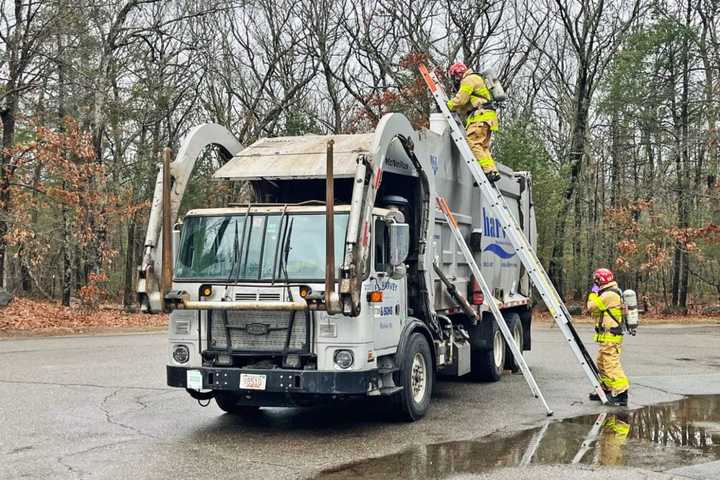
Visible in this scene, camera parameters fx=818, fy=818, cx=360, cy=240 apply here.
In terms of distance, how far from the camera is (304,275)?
25.4 feet

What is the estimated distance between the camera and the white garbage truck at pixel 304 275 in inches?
298

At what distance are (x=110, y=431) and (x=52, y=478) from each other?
184cm

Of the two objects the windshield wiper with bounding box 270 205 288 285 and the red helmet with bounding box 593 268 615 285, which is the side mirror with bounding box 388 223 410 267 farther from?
the red helmet with bounding box 593 268 615 285

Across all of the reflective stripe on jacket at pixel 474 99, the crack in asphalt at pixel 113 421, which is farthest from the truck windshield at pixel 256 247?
the reflective stripe on jacket at pixel 474 99

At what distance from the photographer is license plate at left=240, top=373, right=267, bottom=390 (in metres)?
7.60

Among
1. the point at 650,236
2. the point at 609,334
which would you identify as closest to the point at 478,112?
the point at 609,334

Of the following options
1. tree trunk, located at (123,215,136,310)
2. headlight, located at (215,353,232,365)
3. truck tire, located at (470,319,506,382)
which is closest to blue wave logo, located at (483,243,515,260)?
truck tire, located at (470,319,506,382)

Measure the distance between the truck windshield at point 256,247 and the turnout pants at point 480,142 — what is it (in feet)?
9.87

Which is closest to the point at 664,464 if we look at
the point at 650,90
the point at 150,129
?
the point at 650,90

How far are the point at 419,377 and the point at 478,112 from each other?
3.54 metres

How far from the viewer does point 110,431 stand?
8.12 metres

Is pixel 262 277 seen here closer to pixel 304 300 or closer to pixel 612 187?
pixel 304 300

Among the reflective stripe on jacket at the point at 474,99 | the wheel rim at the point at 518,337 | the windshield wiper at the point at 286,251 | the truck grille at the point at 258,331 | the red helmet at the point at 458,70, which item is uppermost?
the red helmet at the point at 458,70

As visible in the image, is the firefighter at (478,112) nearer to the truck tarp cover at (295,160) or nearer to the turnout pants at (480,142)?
the turnout pants at (480,142)
